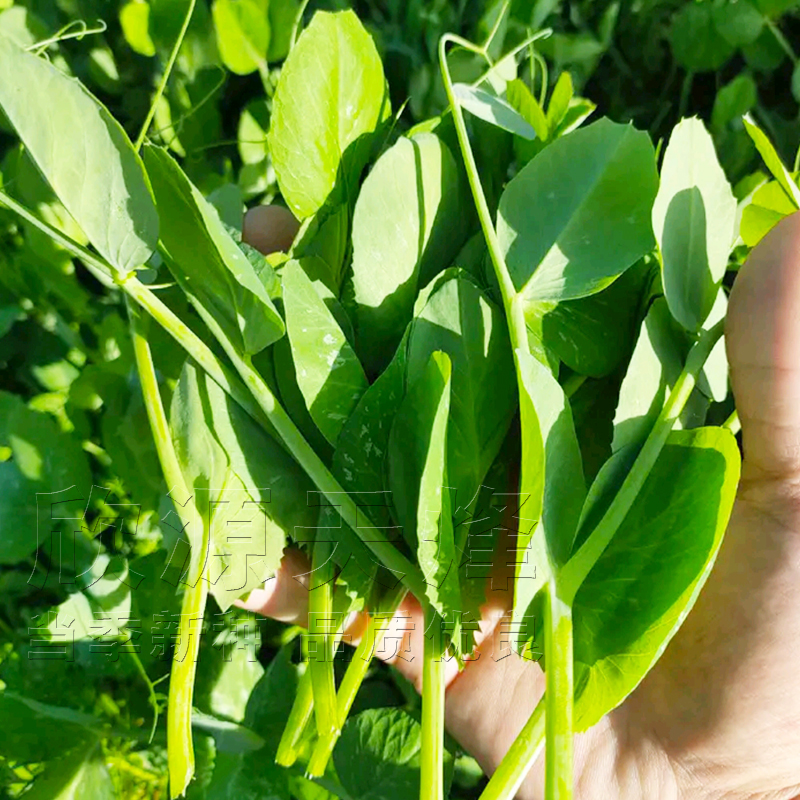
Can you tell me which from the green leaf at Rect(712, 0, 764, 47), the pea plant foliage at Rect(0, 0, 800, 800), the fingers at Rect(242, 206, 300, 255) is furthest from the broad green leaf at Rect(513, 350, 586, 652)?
the green leaf at Rect(712, 0, 764, 47)

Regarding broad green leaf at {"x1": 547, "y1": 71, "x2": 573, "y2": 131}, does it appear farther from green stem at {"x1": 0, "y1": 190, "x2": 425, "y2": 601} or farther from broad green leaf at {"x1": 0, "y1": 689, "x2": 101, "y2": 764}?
broad green leaf at {"x1": 0, "y1": 689, "x2": 101, "y2": 764}

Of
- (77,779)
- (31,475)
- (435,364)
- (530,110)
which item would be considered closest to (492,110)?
(530,110)

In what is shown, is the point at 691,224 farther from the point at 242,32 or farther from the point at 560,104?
the point at 242,32

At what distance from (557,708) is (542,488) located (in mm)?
113

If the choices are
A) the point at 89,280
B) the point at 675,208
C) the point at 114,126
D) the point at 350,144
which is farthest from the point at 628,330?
the point at 89,280

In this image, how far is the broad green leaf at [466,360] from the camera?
0.42m

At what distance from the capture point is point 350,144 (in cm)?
49

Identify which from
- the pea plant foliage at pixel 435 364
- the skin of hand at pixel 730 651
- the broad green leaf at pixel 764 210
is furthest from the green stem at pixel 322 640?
the broad green leaf at pixel 764 210

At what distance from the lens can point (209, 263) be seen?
0.43m

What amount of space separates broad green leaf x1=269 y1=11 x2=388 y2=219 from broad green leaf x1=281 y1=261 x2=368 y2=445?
0.30 ft

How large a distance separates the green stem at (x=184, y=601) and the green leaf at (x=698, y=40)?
52cm

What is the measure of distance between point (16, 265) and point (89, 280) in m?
0.07

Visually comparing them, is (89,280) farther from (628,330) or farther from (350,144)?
(628,330)

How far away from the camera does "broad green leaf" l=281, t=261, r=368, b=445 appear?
16.3 inches
